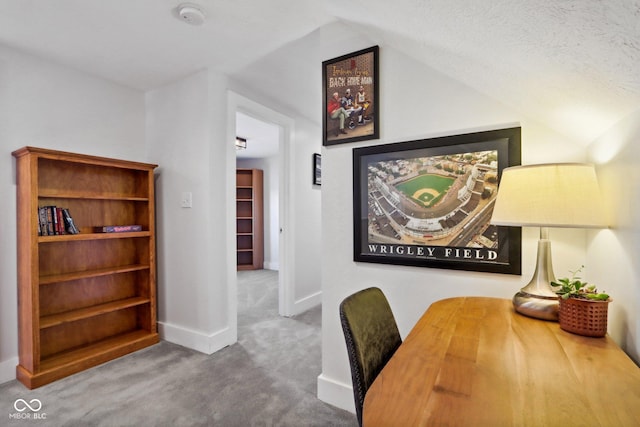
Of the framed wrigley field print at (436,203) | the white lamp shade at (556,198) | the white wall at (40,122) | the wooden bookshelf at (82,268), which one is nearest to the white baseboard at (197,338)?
the wooden bookshelf at (82,268)

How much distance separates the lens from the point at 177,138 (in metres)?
2.66

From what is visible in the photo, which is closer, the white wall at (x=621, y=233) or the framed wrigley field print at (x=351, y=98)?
the white wall at (x=621, y=233)

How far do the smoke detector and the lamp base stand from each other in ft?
6.87

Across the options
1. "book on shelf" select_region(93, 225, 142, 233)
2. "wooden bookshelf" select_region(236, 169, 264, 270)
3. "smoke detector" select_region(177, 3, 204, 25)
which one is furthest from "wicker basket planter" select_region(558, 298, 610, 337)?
"wooden bookshelf" select_region(236, 169, 264, 270)

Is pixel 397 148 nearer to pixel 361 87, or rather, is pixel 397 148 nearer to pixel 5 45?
pixel 361 87

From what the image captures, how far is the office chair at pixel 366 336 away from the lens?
3.03 feet

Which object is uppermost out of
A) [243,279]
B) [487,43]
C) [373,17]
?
[373,17]

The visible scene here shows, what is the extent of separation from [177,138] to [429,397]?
2.69 metres

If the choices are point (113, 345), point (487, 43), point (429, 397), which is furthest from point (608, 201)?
point (113, 345)

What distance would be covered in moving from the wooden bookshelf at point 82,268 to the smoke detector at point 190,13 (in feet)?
4.03

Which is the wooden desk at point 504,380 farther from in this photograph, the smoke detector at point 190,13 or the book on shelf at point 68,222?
the book on shelf at point 68,222

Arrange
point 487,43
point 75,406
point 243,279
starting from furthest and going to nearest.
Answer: point 243,279
point 75,406
point 487,43

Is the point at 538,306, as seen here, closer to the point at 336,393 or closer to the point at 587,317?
the point at 587,317

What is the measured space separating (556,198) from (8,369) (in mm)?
3233
